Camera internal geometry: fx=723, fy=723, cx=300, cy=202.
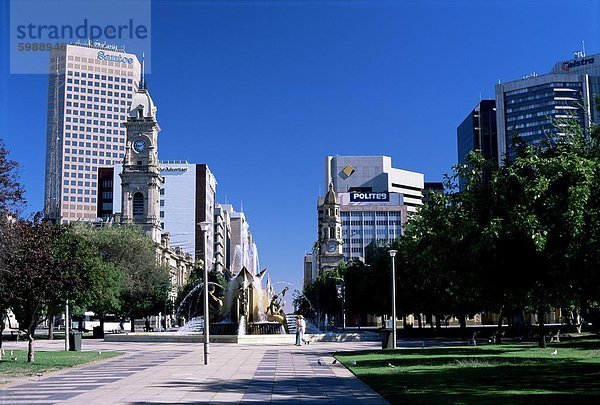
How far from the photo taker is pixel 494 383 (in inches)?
800

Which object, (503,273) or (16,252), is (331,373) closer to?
(503,273)

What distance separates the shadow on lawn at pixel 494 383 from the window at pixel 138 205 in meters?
102

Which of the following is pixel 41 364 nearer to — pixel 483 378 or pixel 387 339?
pixel 387 339

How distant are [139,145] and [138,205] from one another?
10802 mm

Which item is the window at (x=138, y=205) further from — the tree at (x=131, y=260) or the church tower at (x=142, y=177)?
the tree at (x=131, y=260)

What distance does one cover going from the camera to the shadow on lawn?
1717cm

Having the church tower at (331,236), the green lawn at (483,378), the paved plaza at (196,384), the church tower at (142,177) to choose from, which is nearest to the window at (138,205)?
the church tower at (142,177)

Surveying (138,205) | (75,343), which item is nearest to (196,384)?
(75,343)

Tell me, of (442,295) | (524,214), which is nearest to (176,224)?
(442,295)

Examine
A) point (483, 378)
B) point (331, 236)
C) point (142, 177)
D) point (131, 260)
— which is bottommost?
point (483, 378)

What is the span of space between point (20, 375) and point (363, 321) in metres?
125

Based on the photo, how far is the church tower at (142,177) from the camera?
122875 mm

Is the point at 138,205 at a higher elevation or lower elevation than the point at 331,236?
higher

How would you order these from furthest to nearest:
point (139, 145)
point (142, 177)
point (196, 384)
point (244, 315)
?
point (139, 145)
point (142, 177)
point (244, 315)
point (196, 384)
